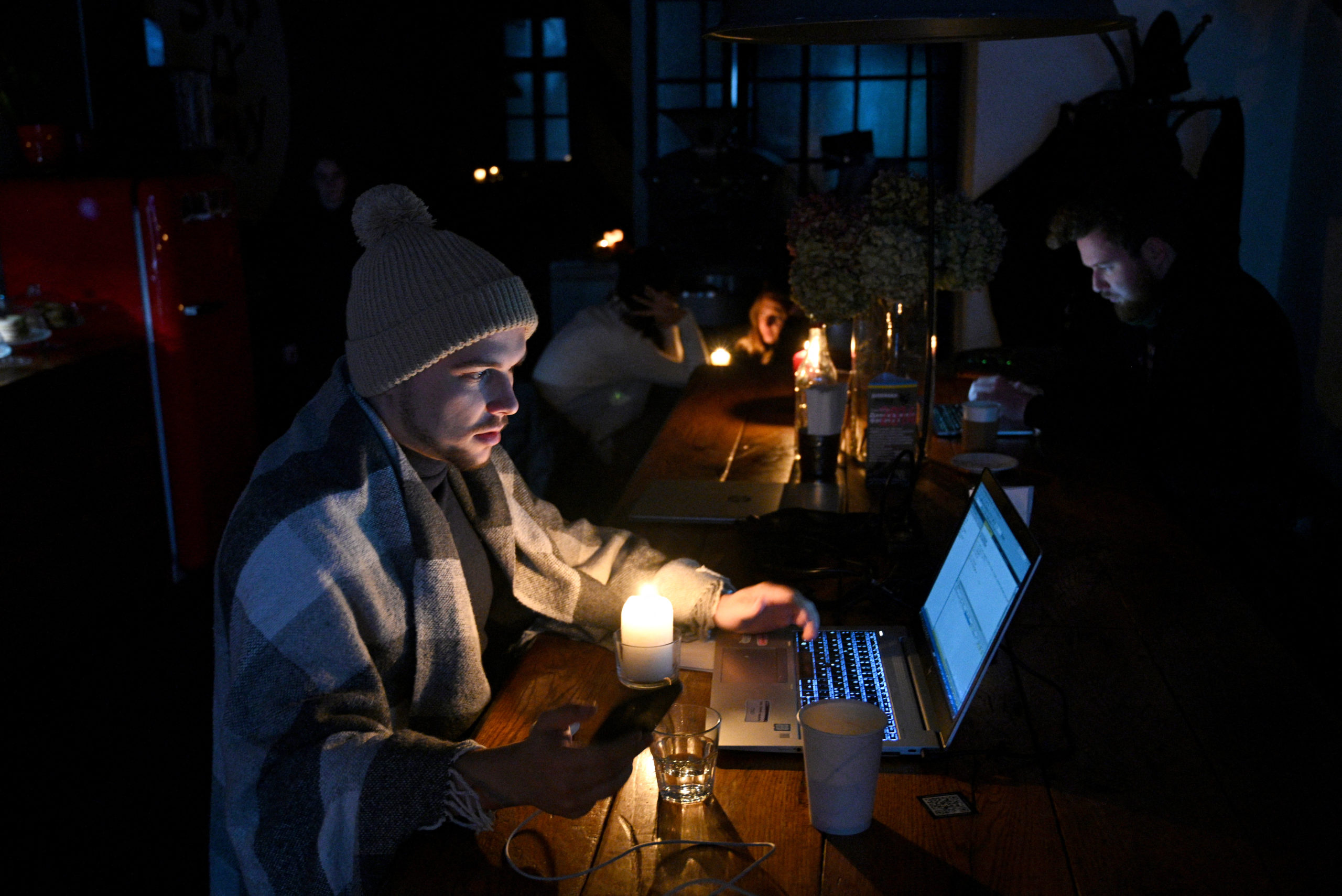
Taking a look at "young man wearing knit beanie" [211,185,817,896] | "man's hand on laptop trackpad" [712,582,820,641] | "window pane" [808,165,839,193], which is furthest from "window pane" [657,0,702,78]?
"man's hand on laptop trackpad" [712,582,820,641]

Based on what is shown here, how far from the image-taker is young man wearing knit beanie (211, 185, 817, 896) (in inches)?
42.9

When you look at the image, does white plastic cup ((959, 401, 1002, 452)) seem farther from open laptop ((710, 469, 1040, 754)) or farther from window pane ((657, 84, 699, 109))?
window pane ((657, 84, 699, 109))

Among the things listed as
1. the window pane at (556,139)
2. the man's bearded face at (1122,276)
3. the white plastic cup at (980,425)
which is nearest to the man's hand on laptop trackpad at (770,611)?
the white plastic cup at (980,425)

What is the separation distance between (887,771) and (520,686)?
0.52 m

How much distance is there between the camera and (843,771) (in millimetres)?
1061

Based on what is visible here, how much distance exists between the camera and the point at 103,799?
2463mm

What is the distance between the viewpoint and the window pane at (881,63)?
20.8 feet

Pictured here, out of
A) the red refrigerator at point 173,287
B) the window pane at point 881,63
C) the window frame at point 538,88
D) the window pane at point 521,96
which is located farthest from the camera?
the window pane at point 521,96

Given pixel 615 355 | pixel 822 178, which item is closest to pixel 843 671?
pixel 615 355

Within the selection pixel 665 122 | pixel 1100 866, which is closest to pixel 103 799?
pixel 1100 866

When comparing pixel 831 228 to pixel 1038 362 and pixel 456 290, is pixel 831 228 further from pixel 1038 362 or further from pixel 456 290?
pixel 1038 362

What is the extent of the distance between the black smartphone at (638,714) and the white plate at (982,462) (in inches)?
47.2

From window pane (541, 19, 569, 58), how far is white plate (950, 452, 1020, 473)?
20.6 feet

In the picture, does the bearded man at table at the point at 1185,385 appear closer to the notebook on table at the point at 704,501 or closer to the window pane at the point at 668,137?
the notebook on table at the point at 704,501
